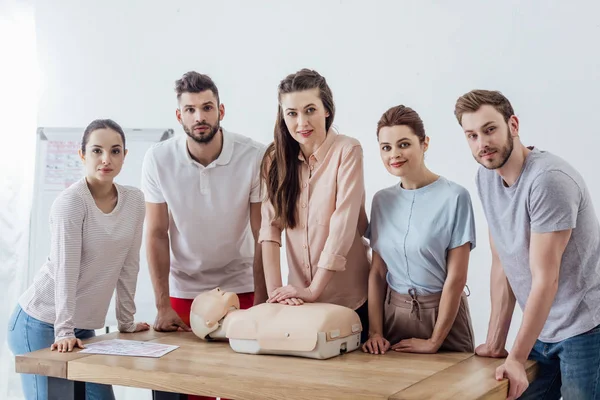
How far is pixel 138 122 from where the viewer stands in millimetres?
4332

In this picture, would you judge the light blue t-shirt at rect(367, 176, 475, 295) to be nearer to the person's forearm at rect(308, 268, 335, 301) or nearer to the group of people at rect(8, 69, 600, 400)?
the group of people at rect(8, 69, 600, 400)

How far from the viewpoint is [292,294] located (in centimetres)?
234

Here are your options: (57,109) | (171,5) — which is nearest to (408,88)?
(171,5)

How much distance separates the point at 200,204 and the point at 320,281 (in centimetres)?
65

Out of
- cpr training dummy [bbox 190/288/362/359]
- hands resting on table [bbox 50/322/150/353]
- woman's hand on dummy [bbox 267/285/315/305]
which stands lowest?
hands resting on table [bbox 50/322/150/353]

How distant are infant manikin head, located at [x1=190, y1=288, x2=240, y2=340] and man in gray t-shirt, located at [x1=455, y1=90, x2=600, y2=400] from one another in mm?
868

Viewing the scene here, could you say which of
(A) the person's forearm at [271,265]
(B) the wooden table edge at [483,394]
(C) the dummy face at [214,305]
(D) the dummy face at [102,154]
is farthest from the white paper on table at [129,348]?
(B) the wooden table edge at [483,394]

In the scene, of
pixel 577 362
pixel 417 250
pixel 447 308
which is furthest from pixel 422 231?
pixel 577 362

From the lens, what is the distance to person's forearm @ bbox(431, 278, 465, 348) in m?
2.21

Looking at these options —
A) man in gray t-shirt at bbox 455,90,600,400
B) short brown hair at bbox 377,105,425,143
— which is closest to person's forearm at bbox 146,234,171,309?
short brown hair at bbox 377,105,425,143

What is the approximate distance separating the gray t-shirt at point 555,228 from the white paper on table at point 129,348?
106 centimetres

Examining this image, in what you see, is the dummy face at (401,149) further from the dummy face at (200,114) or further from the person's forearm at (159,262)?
the person's forearm at (159,262)

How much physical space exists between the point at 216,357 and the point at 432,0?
7.27ft

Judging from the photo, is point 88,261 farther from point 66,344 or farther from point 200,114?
point 200,114
